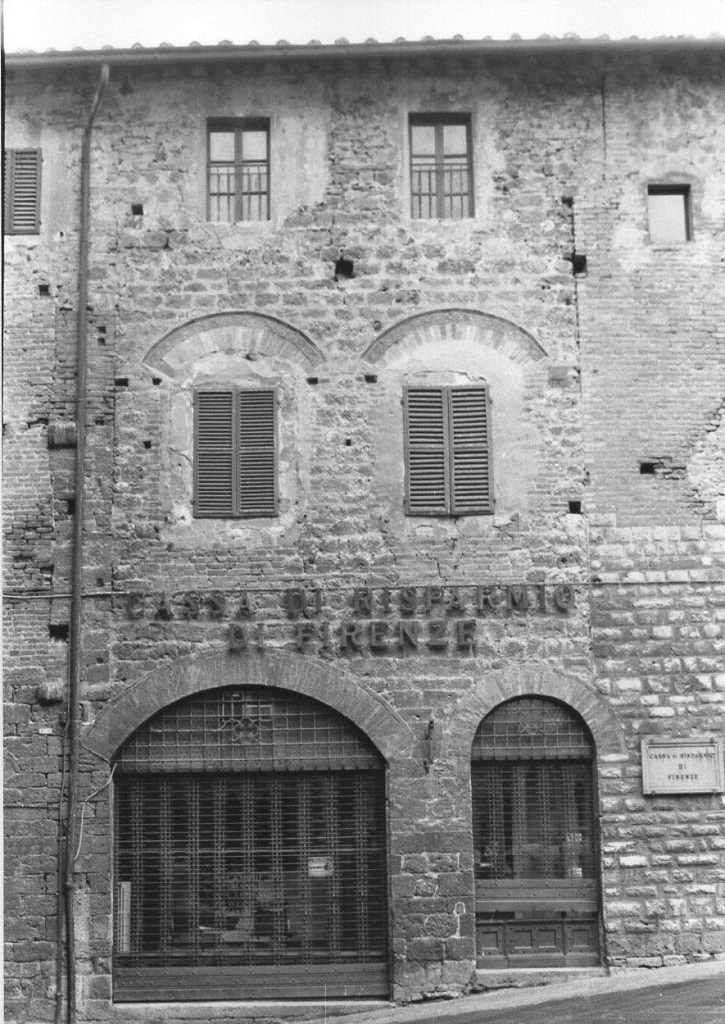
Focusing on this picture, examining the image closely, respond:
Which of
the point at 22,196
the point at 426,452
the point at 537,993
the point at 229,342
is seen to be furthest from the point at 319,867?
the point at 22,196

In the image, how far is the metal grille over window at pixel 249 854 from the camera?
39.0 ft

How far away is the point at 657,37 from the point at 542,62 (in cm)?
127

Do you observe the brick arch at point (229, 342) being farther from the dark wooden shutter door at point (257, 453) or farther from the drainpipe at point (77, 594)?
the drainpipe at point (77, 594)

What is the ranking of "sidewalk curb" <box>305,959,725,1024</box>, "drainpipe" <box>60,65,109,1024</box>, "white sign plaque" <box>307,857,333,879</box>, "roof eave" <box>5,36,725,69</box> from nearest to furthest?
"sidewalk curb" <box>305,959,725,1024</box>, "drainpipe" <box>60,65,109,1024</box>, "white sign plaque" <box>307,857,333,879</box>, "roof eave" <box>5,36,725,69</box>

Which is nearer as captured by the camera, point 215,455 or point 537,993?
point 537,993

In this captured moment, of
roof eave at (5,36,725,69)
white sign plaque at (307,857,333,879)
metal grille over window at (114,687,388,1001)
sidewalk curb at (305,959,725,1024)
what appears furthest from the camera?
roof eave at (5,36,725,69)

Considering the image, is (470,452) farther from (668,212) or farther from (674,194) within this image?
(674,194)

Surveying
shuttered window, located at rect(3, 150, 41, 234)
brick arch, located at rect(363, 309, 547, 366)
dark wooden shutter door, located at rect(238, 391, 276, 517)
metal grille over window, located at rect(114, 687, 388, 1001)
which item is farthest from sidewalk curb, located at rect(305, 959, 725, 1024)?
shuttered window, located at rect(3, 150, 41, 234)

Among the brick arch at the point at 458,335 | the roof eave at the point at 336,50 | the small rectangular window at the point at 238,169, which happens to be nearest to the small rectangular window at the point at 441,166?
the roof eave at the point at 336,50

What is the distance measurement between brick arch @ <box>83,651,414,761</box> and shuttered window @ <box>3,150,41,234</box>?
17.0 ft

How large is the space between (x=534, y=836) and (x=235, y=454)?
5.10 m

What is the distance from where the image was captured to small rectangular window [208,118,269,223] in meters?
13.2

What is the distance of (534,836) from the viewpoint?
12.1 meters

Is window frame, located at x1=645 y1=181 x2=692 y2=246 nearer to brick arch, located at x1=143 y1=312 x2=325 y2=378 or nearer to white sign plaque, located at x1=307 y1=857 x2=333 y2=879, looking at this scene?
brick arch, located at x1=143 y1=312 x2=325 y2=378
